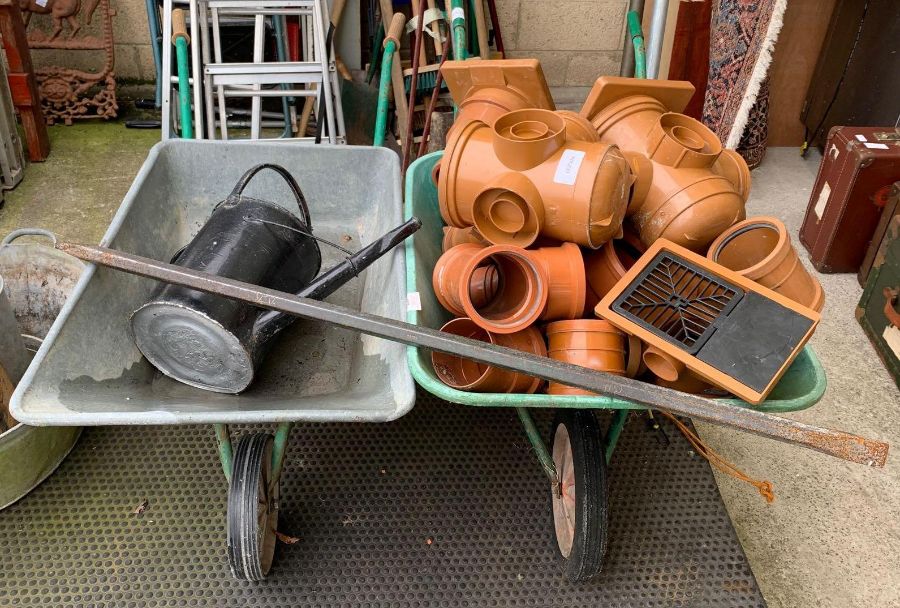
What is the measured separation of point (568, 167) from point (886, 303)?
5.64 feet

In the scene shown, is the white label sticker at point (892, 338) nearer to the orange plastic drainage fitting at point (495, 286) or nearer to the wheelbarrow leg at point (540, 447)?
the wheelbarrow leg at point (540, 447)

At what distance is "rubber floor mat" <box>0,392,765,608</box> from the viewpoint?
170 cm

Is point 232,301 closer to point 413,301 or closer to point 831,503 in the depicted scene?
point 413,301

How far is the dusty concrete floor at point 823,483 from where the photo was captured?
1.89m

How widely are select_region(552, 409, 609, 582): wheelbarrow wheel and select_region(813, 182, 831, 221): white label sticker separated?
1870 mm

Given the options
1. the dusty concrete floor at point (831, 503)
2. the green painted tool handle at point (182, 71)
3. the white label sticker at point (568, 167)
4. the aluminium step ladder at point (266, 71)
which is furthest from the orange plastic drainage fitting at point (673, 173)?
the green painted tool handle at point (182, 71)

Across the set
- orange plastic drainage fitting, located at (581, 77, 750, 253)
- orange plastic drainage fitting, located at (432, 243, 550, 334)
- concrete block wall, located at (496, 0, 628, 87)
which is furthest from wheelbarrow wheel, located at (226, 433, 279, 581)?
concrete block wall, located at (496, 0, 628, 87)

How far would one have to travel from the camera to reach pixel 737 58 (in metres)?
2.86

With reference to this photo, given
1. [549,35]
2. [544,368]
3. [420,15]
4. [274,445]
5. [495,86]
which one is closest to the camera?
[544,368]

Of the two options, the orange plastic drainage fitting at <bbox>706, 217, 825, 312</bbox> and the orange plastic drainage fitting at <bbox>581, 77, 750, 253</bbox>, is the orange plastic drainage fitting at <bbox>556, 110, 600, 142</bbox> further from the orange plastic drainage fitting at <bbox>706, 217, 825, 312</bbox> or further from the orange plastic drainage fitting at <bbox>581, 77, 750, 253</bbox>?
the orange plastic drainage fitting at <bbox>706, 217, 825, 312</bbox>

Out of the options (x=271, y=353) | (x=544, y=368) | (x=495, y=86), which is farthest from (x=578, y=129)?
(x=271, y=353)

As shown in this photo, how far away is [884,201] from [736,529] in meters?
1.56

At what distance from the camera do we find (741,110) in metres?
2.84

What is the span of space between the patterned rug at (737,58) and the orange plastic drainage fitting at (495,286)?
5.54 ft
